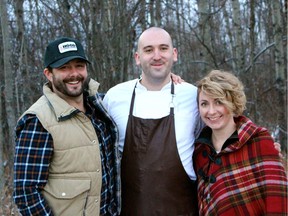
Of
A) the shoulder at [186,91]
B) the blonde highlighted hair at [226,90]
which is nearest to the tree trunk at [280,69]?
the shoulder at [186,91]

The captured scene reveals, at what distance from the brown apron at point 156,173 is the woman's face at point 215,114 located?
0.28 metres

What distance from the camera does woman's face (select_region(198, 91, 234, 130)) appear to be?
103 inches

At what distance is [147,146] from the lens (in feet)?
9.18

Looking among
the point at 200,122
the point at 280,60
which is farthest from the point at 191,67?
the point at 200,122

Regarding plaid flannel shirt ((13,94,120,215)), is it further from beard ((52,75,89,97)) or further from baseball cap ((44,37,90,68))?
baseball cap ((44,37,90,68))

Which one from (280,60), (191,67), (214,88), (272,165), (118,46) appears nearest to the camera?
(272,165)

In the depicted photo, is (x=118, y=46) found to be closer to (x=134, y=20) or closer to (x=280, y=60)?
(x=134, y=20)

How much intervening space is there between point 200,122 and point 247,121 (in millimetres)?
397

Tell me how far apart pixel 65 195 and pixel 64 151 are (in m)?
0.27

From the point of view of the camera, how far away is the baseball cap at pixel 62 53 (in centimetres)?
259

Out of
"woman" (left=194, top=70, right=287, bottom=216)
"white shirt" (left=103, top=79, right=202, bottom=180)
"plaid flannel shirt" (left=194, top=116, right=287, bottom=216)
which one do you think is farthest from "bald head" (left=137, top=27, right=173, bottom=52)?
"plaid flannel shirt" (left=194, top=116, right=287, bottom=216)

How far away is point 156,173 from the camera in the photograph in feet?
9.10

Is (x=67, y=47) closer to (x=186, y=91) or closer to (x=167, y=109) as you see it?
(x=167, y=109)

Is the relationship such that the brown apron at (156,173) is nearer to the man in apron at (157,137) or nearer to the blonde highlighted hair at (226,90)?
the man in apron at (157,137)
